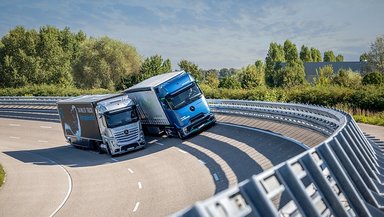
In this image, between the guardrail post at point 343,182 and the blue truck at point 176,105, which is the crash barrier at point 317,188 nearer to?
the guardrail post at point 343,182

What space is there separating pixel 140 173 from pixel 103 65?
58.8m

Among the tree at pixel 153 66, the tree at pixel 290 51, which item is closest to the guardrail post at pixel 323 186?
the tree at pixel 153 66

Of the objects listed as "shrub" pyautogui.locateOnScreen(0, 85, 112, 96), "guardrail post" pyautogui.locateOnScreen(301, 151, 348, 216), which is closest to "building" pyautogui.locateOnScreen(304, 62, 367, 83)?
"shrub" pyautogui.locateOnScreen(0, 85, 112, 96)

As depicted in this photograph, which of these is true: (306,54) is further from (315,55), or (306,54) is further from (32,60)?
(32,60)

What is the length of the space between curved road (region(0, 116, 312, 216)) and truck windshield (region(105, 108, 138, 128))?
1964mm

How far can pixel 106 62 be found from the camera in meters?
77.1

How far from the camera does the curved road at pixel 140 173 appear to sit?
15469 mm

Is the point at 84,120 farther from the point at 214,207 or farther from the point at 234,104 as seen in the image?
the point at 214,207

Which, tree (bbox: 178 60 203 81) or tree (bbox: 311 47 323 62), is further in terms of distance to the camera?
tree (bbox: 311 47 323 62)

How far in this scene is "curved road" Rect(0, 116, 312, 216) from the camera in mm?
15469

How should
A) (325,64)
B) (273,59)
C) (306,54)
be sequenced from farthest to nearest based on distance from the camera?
1. (306,54)
2. (325,64)
3. (273,59)

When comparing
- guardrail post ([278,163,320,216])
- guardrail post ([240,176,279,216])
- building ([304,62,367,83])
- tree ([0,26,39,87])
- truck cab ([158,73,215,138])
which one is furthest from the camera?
building ([304,62,367,83])

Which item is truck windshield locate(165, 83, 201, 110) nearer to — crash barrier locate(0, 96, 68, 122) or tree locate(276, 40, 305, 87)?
crash barrier locate(0, 96, 68, 122)

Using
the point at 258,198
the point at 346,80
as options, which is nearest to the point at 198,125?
the point at 258,198
